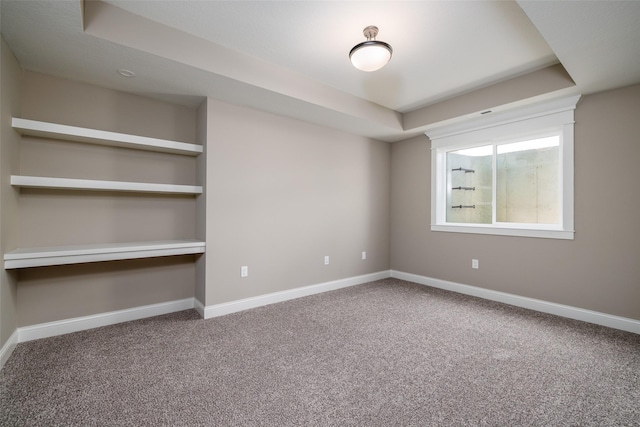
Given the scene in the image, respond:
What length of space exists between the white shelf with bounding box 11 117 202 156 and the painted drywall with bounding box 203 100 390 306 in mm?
375

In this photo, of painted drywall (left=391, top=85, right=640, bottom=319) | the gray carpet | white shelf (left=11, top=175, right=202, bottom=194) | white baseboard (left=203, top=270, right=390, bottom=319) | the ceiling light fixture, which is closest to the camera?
the gray carpet

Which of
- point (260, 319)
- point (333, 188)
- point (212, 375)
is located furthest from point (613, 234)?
point (212, 375)

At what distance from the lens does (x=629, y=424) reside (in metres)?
1.55

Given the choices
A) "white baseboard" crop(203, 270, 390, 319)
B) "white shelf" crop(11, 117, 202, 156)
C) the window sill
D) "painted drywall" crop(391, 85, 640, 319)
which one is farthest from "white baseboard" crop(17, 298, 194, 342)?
"painted drywall" crop(391, 85, 640, 319)

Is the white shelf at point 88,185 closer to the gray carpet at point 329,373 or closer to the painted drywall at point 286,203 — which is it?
the painted drywall at point 286,203

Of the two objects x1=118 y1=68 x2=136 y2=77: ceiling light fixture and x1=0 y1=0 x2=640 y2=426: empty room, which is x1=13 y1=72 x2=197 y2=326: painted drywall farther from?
→ x1=118 y1=68 x2=136 y2=77: ceiling light fixture

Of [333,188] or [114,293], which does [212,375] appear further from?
[333,188]

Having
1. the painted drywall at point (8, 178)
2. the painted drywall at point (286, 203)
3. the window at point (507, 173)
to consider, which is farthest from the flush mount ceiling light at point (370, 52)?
the painted drywall at point (8, 178)

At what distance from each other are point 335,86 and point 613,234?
3.23 m

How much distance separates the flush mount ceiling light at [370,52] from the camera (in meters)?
2.21

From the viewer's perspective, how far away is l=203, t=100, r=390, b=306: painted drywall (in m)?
3.14

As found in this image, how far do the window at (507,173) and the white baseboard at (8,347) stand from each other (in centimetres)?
467

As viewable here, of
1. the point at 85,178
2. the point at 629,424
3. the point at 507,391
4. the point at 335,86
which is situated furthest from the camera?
the point at 335,86

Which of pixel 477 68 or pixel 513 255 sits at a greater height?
pixel 477 68
